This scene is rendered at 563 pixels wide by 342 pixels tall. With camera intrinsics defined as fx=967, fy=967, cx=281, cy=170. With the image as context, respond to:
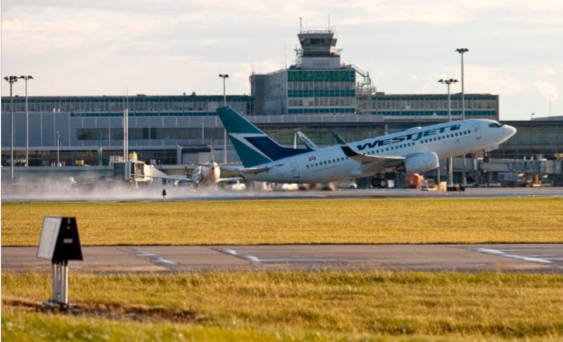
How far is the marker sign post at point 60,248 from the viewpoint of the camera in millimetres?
17578

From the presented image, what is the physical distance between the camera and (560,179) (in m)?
139

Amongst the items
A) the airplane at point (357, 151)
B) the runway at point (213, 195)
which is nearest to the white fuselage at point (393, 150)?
the airplane at point (357, 151)

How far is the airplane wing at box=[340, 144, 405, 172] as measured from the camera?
8131cm

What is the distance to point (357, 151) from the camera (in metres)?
83.5

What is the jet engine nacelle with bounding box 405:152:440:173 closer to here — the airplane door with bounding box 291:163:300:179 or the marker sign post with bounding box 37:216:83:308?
the airplane door with bounding box 291:163:300:179

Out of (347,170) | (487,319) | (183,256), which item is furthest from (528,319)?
(347,170)

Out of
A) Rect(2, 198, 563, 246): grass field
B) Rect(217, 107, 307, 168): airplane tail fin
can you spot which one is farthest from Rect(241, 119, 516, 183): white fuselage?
Rect(2, 198, 563, 246): grass field

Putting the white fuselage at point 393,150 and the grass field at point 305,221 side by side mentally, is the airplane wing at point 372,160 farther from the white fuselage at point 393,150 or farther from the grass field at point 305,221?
the grass field at point 305,221

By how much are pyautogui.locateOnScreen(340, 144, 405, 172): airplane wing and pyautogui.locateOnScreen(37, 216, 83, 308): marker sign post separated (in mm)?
63299

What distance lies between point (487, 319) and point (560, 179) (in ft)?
414

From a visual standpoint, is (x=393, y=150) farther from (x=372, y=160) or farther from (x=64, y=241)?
(x=64, y=241)

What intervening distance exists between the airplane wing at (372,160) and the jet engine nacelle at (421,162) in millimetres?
922

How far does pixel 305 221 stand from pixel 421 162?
33.5 m

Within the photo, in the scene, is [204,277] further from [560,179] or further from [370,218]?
[560,179]
